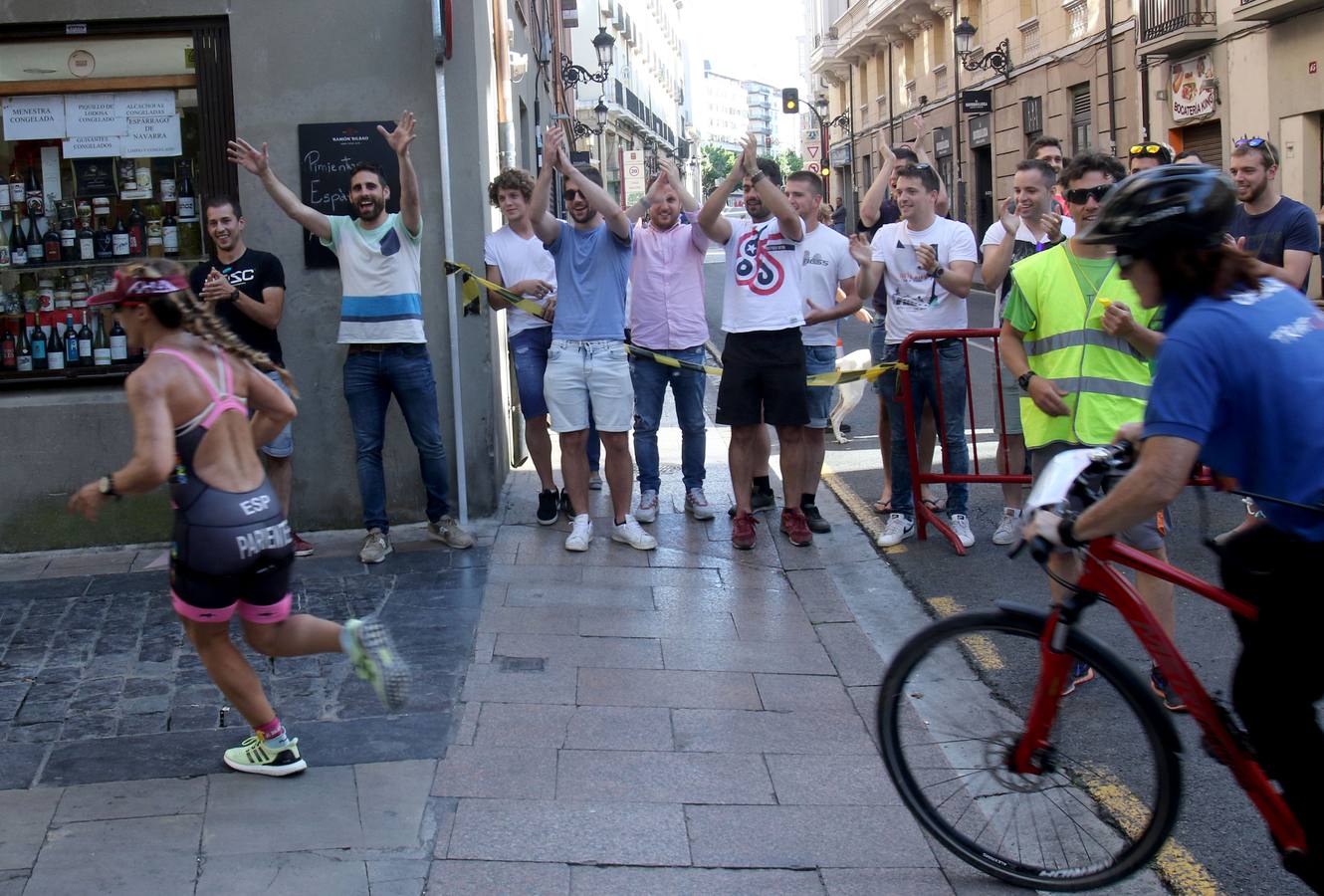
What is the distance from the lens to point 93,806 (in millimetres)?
4152

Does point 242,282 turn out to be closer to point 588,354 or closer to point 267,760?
point 588,354

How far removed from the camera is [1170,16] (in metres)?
24.2

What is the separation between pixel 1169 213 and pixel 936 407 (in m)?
4.46

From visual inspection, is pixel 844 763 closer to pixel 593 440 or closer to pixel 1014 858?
pixel 1014 858

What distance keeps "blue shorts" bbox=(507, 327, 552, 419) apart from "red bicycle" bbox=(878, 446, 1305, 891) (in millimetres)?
4493

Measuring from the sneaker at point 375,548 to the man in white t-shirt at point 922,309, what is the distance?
8.75 feet

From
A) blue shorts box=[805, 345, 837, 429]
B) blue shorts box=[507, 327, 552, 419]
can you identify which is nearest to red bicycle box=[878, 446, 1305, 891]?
blue shorts box=[805, 345, 837, 429]

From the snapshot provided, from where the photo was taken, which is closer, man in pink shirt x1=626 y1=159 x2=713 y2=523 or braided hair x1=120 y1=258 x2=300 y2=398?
braided hair x1=120 y1=258 x2=300 y2=398

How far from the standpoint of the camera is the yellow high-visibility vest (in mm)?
5012

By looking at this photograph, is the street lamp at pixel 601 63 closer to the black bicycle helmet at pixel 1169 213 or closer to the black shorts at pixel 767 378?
the black shorts at pixel 767 378

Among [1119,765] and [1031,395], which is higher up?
[1031,395]

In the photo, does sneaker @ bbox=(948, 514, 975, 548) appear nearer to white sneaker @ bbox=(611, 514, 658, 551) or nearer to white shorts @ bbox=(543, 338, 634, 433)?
white sneaker @ bbox=(611, 514, 658, 551)

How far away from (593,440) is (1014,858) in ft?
18.3

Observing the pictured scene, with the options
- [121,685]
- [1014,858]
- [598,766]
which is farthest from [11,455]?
[1014,858]
